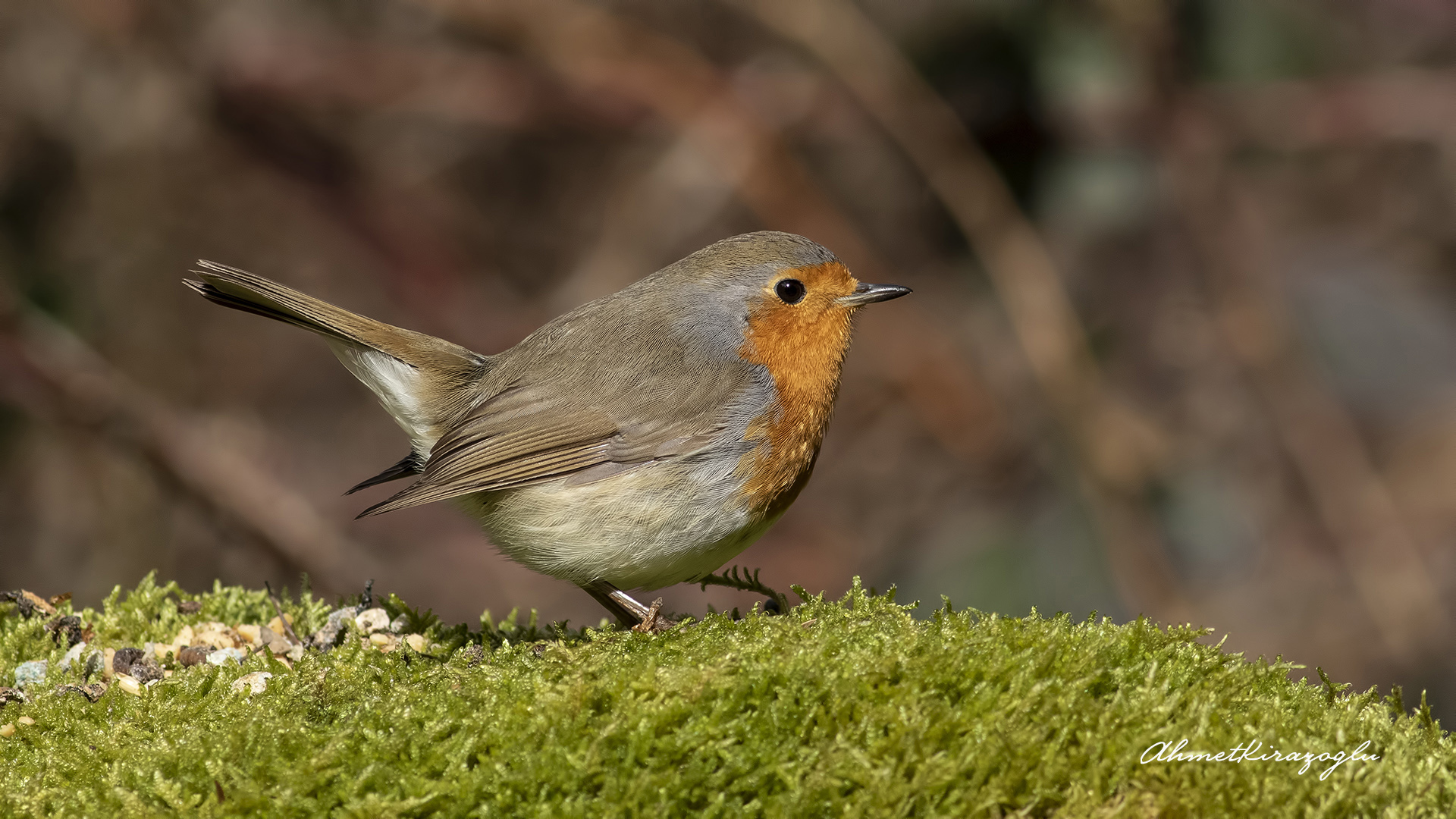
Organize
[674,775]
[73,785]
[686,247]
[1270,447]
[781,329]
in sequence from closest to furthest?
[674,775] → [73,785] → [781,329] → [1270,447] → [686,247]

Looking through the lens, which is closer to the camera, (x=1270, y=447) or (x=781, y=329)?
(x=781, y=329)

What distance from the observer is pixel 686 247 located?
7.89 metres

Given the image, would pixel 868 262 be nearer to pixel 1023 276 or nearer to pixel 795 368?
pixel 1023 276

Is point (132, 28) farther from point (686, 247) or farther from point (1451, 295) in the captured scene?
point (1451, 295)

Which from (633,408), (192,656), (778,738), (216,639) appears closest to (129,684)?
(192,656)

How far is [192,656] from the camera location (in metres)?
3.26

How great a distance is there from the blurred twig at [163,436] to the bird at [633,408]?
2061 mm

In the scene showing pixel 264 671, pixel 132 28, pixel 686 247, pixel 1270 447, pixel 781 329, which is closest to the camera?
pixel 264 671

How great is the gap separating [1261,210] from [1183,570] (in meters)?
3.13

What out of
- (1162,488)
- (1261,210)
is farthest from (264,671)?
(1261,210)

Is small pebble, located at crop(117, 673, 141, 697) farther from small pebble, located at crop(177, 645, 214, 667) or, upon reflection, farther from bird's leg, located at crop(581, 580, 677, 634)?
bird's leg, located at crop(581, 580, 677, 634)

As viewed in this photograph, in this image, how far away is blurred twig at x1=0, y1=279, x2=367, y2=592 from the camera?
570 cm
